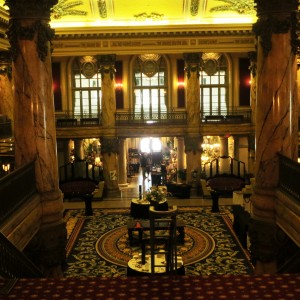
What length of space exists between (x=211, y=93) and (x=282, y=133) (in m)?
14.2

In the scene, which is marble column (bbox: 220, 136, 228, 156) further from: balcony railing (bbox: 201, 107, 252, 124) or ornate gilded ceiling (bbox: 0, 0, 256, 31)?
ornate gilded ceiling (bbox: 0, 0, 256, 31)

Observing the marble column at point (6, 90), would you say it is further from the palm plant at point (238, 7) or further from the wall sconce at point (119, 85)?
the palm plant at point (238, 7)

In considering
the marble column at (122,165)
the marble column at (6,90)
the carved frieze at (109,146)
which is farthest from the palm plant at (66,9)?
the marble column at (122,165)

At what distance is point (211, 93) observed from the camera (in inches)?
833

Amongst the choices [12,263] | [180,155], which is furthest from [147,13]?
[12,263]

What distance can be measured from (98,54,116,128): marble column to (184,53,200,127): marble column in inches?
120

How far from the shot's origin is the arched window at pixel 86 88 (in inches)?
823

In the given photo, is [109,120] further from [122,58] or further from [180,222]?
[180,222]

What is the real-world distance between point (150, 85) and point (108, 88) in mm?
2969

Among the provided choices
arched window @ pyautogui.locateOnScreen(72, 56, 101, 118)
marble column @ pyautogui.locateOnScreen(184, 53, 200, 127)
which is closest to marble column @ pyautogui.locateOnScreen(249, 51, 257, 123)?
marble column @ pyautogui.locateOnScreen(184, 53, 200, 127)

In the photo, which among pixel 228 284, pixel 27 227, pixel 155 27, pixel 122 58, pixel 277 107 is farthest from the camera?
pixel 122 58

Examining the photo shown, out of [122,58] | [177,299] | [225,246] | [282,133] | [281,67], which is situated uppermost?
[122,58]

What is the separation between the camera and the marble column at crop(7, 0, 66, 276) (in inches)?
280

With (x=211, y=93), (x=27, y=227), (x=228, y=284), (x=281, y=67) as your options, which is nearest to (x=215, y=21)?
(x=211, y=93)
